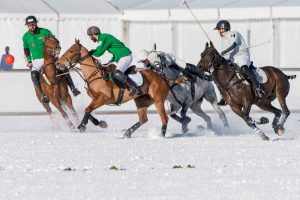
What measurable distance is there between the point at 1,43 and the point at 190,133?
58.5ft

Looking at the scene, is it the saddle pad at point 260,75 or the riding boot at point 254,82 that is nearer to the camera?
the riding boot at point 254,82

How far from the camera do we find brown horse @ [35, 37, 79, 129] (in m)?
26.3

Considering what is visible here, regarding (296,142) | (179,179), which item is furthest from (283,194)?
(296,142)

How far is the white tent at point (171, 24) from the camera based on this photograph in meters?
41.8

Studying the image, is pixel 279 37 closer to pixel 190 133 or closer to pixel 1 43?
pixel 1 43

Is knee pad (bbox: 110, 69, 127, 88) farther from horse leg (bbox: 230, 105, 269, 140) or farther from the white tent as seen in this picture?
the white tent

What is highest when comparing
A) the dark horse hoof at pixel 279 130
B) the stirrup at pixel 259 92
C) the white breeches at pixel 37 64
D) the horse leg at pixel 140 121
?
the white breeches at pixel 37 64

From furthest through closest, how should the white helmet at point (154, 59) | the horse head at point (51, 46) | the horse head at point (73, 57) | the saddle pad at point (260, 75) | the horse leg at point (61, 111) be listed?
the horse head at point (51, 46) → the horse leg at point (61, 111) → the white helmet at point (154, 59) → the horse head at point (73, 57) → the saddle pad at point (260, 75)

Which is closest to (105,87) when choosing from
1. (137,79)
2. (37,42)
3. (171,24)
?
(137,79)

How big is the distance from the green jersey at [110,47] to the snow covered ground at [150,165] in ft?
5.01

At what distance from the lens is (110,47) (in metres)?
23.8

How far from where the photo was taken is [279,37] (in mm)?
42406

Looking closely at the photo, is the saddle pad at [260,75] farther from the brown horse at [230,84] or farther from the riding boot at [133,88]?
the riding boot at [133,88]

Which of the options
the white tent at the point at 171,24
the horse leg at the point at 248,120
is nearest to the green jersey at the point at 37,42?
the horse leg at the point at 248,120
